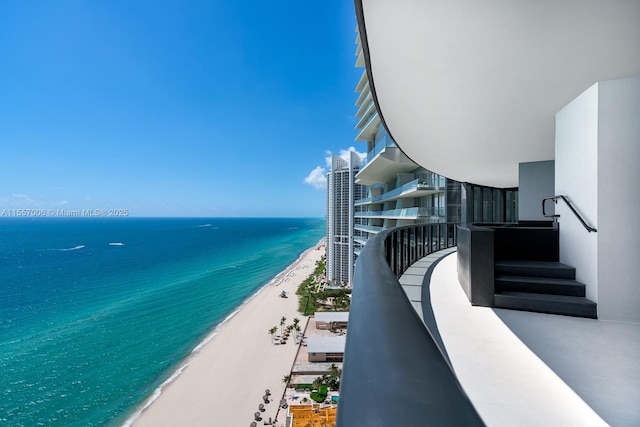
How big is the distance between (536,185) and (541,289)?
7.00m

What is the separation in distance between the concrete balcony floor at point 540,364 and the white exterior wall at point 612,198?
48 centimetres

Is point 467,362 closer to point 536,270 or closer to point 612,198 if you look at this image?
point 536,270

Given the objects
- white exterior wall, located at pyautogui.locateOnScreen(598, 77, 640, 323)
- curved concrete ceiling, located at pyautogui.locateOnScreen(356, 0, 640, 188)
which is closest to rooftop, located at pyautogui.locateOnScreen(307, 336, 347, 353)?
curved concrete ceiling, located at pyautogui.locateOnScreen(356, 0, 640, 188)

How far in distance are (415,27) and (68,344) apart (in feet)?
122

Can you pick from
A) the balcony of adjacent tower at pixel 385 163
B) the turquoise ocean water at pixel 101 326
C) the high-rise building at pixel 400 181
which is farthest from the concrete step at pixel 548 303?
the turquoise ocean water at pixel 101 326

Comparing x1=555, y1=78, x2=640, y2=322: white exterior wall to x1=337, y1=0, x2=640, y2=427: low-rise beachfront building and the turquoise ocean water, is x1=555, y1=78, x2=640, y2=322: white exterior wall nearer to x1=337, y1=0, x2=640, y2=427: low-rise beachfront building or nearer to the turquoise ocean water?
x1=337, y1=0, x2=640, y2=427: low-rise beachfront building

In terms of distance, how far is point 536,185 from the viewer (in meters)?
9.56

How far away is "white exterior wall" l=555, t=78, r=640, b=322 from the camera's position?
374cm

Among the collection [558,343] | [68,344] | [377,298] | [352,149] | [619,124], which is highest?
[352,149]

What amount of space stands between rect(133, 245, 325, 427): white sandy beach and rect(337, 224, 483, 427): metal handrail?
19.3 m

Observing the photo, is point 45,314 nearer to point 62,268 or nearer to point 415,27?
point 62,268

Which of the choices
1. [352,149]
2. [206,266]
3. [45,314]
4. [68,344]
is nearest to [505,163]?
[352,149]

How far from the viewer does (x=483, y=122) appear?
230 inches

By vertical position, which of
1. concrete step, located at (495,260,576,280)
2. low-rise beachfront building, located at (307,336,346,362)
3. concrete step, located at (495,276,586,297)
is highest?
concrete step, located at (495,260,576,280)
